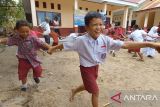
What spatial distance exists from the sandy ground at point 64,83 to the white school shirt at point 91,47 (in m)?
0.98

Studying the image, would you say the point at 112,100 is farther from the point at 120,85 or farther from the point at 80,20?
the point at 80,20

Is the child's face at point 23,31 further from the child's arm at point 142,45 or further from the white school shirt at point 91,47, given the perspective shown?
the child's arm at point 142,45

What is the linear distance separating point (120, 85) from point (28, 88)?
197 centimetres

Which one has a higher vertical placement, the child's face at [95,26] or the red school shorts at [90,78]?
the child's face at [95,26]

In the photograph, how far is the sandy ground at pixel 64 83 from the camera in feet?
10.3

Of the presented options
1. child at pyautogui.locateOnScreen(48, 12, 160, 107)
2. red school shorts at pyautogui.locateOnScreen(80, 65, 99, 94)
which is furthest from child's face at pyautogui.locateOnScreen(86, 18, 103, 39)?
red school shorts at pyautogui.locateOnScreen(80, 65, 99, 94)

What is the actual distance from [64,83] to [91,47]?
1.95 metres

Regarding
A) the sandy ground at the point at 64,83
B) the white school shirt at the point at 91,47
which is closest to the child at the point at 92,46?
the white school shirt at the point at 91,47

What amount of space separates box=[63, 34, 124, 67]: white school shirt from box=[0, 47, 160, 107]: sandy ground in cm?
98

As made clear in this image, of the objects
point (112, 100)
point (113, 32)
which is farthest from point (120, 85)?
point (113, 32)

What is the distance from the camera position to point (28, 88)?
3.71 meters

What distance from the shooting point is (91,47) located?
231 centimetres

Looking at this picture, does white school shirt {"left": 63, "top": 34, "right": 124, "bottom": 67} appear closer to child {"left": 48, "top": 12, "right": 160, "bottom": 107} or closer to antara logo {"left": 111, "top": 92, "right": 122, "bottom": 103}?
child {"left": 48, "top": 12, "right": 160, "bottom": 107}

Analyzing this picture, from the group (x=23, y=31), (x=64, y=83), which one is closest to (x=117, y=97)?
(x=64, y=83)
